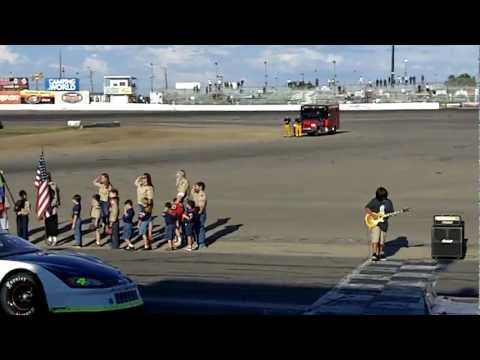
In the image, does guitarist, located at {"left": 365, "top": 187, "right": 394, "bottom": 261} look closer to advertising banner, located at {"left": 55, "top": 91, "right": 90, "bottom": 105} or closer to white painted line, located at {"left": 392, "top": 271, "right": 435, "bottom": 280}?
white painted line, located at {"left": 392, "top": 271, "right": 435, "bottom": 280}

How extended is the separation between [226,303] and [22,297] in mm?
3563

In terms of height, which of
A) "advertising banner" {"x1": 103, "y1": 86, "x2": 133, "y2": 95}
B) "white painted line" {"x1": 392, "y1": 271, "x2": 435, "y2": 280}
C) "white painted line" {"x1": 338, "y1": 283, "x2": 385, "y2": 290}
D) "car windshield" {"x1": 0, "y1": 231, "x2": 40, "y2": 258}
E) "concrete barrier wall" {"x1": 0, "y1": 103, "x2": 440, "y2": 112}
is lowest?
"concrete barrier wall" {"x1": 0, "y1": 103, "x2": 440, "y2": 112}

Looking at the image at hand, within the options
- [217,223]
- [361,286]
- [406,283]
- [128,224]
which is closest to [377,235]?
[406,283]

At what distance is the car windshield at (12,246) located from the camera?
10242 millimetres

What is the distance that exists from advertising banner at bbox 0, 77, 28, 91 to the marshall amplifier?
146m

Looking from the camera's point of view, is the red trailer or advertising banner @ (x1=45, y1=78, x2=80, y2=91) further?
advertising banner @ (x1=45, y1=78, x2=80, y2=91)

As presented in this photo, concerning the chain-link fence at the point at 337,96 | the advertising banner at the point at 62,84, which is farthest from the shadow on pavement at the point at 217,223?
the advertising banner at the point at 62,84

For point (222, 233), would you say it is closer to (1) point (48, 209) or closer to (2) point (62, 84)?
(1) point (48, 209)

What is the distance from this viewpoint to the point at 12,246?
34.2ft

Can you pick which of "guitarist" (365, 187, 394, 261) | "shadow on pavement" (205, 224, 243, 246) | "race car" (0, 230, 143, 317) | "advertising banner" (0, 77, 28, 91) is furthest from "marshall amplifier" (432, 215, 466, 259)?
"advertising banner" (0, 77, 28, 91)

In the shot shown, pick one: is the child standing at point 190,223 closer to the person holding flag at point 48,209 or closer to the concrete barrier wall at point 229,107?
the person holding flag at point 48,209

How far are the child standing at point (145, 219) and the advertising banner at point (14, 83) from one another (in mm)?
142728

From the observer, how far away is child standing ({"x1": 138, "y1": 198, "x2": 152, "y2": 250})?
1966cm
